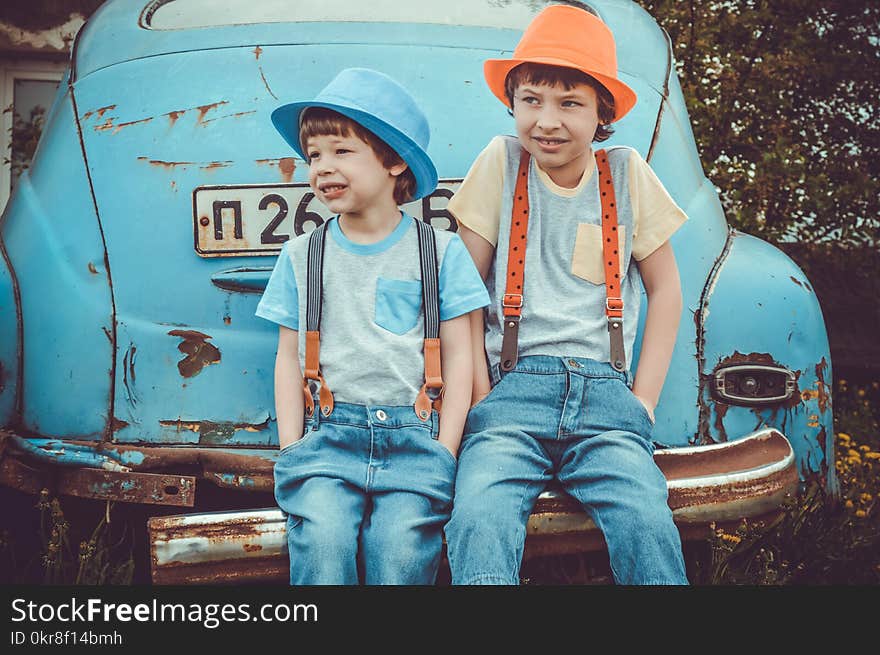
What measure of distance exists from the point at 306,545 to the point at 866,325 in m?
4.04

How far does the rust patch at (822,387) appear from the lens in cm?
253

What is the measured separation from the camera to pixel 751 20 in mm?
4867

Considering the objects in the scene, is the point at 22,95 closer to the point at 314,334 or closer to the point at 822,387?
the point at 314,334

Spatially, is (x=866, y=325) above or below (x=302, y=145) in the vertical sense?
below

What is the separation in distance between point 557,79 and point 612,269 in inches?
17.6

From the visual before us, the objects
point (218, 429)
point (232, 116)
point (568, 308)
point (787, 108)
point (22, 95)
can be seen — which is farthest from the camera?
point (22, 95)

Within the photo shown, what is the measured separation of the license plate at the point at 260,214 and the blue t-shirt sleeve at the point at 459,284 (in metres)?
0.25

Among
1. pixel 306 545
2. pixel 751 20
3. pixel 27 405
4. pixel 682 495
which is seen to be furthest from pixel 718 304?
pixel 751 20

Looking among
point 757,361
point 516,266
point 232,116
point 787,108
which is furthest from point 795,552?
point 787,108

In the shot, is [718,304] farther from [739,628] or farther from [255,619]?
[255,619]

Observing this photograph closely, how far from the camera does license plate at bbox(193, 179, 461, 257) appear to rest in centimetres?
248

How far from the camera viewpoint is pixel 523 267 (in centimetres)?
229

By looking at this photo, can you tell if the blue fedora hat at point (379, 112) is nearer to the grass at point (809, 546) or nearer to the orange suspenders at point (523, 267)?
the orange suspenders at point (523, 267)

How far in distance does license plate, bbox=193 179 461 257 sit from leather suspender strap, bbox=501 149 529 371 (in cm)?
22
